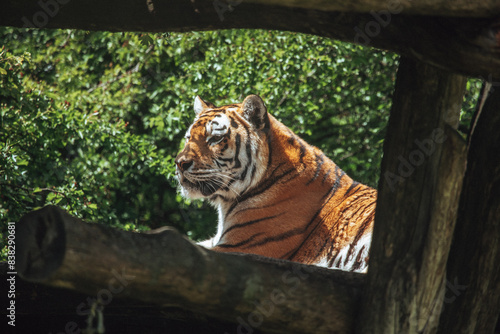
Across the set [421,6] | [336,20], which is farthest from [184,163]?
[421,6]

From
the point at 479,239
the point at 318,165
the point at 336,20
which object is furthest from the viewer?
the point at 318,165

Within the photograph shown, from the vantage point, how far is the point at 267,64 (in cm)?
657

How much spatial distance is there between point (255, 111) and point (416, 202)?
1.71 meters

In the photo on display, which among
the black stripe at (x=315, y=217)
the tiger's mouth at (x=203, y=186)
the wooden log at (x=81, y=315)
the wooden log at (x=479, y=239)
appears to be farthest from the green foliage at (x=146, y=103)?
the wooden log at (x=479, y=239)

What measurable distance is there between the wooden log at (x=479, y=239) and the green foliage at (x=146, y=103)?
7.67 ft

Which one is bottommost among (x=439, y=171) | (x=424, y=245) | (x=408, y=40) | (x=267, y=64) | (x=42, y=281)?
(x=42, y=281)

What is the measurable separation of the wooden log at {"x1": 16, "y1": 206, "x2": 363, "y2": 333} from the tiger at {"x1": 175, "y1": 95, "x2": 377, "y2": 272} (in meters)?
1.04

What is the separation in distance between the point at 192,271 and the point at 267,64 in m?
4.22

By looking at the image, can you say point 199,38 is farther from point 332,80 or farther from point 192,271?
point 192,271

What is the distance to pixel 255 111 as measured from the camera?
431 cm

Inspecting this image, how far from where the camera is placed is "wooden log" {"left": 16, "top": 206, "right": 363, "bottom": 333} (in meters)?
2.34

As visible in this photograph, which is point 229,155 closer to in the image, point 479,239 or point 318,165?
point 318,165

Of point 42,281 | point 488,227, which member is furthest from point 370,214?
point 42,281

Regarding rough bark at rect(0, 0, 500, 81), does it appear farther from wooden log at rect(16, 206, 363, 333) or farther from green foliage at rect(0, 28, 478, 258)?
green foliage at rect(0, 28, 478, 258)
